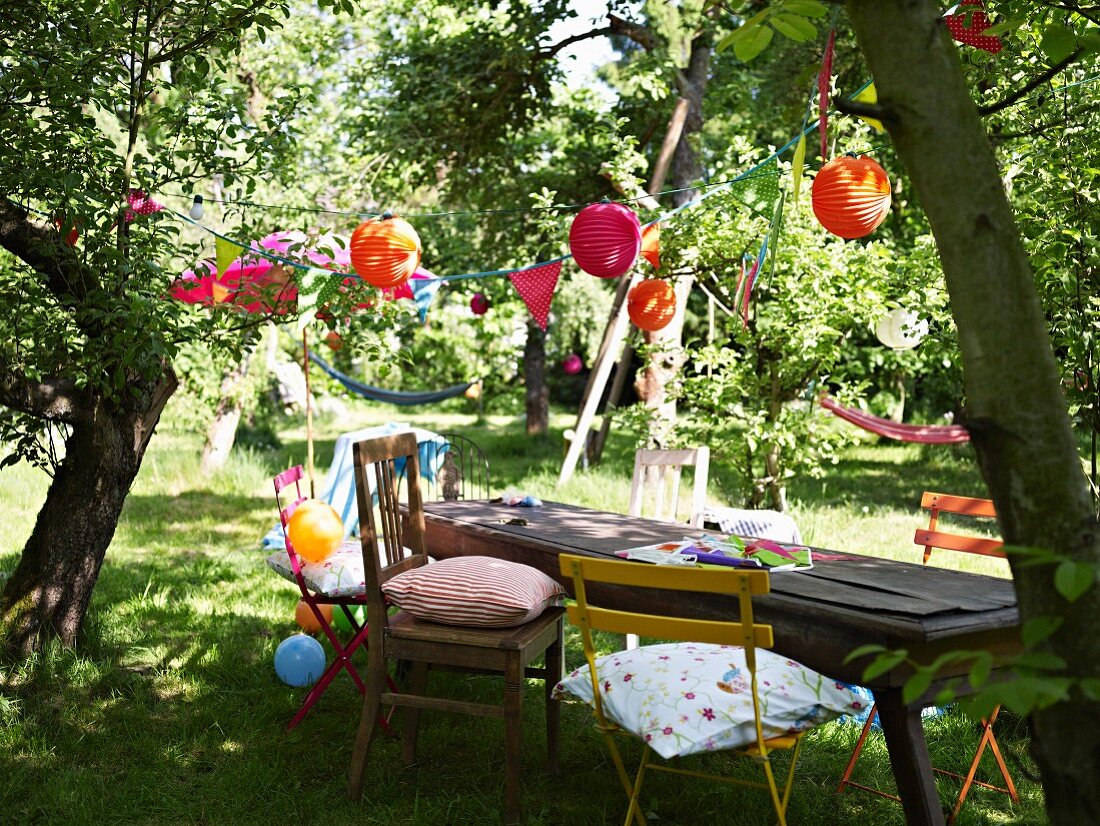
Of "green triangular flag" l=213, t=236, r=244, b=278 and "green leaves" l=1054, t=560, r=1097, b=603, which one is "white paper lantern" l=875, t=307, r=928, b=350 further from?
"green leaves" l=1054, t=560, r=1097, b=603

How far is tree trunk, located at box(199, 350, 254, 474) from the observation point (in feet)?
29.6

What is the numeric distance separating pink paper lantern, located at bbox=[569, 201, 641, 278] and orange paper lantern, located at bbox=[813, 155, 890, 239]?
1.03 meters

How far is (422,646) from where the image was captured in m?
2.81

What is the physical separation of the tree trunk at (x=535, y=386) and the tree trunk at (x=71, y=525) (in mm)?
8929

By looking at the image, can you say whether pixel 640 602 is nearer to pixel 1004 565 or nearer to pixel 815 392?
pixel 815 392

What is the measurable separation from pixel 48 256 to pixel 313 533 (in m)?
1.39

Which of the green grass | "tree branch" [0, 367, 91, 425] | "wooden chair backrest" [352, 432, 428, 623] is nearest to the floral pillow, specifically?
the green grass

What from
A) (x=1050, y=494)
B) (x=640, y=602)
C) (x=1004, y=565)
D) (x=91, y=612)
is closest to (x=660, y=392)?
(x=1004, y=565)

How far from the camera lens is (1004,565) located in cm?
614

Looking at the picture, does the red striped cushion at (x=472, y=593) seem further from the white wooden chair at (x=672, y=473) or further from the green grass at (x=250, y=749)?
the white wooden chair at (x=672, y=473)

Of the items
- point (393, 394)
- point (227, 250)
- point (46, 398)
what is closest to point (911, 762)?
point (46, 398)

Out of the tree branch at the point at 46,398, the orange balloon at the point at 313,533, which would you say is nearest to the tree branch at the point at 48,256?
the tree branch at the point at 46,398

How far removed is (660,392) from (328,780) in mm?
5365

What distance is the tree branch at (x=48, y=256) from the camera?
348 centimetres
